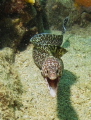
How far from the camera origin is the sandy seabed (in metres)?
3.31

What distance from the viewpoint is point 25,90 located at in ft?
12.7

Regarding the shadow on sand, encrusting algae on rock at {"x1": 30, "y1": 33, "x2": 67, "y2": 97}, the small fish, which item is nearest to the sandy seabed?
the shadow on sand

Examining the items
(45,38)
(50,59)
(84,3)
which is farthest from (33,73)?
(84,3)

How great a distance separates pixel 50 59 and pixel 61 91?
0.92 metres

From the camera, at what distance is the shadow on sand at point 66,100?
330cm

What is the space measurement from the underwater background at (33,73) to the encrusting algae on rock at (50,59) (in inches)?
21.8

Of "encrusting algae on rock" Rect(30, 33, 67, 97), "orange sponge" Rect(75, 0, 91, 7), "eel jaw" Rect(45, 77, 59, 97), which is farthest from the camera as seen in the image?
"orange sponge" Rect(75, 0, 91, 7)

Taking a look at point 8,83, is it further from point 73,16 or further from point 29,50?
point 73,16

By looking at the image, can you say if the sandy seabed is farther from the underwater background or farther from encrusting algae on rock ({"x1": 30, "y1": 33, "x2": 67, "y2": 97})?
encrusting algae on rock ({"x1": 30, "y1": 33, "x2": 67, "y2": 97})

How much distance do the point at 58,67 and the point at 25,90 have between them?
1144mm

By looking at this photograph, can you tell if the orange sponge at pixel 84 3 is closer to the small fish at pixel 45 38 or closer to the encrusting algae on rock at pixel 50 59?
the encrusting algae on rock at pixel 50 59

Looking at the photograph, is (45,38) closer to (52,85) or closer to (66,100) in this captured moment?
(66,100)

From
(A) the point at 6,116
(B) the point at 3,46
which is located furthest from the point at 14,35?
(A) the point at 6,116

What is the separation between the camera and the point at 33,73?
15.1 ft
